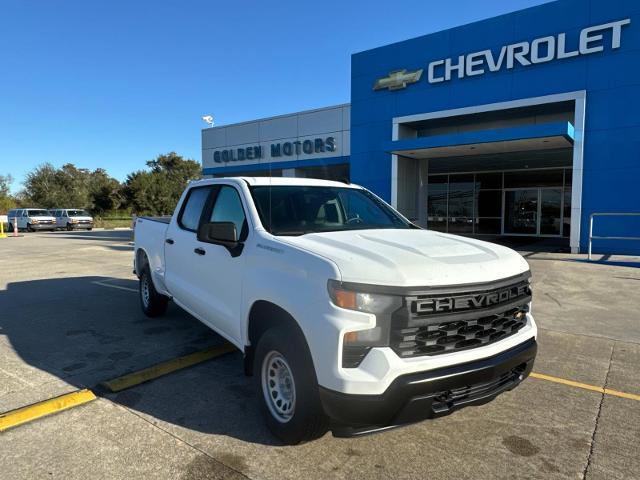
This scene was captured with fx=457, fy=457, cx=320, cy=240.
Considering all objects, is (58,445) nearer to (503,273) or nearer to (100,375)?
(100,375)

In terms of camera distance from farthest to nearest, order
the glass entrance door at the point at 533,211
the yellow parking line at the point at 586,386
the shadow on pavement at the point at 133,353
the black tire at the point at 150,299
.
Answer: the glass entrance door at the point at 533,211 → the black tire at the point at 150,299 → the yellow parking line at the point at 586,386 → the shadow on pavement at the point at 133,353

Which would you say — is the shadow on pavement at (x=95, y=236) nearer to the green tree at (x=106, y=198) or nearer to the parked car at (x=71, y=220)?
the parked car at (x=71, y=220)

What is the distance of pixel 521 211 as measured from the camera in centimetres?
2347

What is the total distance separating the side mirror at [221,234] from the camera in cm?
352

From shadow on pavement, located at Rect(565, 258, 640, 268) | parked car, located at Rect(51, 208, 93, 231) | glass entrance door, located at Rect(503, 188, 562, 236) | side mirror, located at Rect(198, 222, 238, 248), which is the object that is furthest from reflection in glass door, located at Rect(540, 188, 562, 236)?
parked car, located at Rect(51, 208, 93, 231)

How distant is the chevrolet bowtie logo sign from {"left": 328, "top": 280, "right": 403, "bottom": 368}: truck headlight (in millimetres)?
17161

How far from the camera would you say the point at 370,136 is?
19.8m

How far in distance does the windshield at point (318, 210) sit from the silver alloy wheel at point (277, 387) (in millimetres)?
963

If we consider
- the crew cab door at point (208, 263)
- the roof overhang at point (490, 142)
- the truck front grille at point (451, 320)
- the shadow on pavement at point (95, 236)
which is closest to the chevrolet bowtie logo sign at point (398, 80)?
the roof overhang at point (490, 142)

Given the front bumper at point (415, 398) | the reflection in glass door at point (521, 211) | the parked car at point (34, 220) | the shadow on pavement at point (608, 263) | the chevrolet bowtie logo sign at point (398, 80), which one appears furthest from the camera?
the parked car at point (34, 220)

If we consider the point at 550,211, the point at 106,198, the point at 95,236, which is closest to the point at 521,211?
the point at 550,211

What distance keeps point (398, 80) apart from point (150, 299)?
1525cm

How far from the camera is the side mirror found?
3.52 m

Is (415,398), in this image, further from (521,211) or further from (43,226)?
(43,226)
